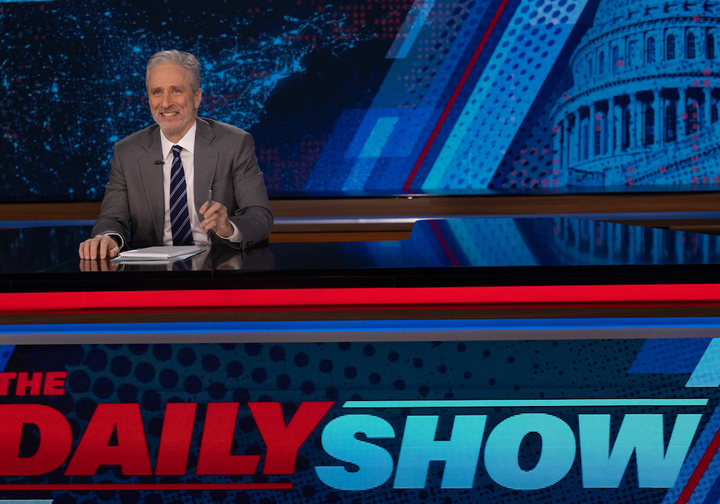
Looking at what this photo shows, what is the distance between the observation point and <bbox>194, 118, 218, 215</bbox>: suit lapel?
7.18 feet

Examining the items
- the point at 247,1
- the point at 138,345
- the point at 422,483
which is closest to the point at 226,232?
the point at 138,345

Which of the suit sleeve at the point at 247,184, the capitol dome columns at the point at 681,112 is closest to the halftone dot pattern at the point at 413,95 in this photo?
the capitol dome columns at the point at 681,112

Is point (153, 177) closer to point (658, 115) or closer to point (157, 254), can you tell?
point (157, 254)

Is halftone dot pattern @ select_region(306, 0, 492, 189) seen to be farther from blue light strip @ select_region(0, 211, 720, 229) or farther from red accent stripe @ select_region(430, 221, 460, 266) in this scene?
red accent stripe @ select_region(430, 221, 460, 266)

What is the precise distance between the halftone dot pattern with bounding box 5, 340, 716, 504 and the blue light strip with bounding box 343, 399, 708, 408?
12 millimetres

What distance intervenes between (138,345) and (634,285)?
3.66ft

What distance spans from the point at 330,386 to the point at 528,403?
0.46 metres

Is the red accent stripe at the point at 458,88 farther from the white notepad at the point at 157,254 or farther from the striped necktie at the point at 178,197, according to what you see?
the white notepad at the point at 157,254

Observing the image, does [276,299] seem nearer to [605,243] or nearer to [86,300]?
[86,300]

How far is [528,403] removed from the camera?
1567 millimetres

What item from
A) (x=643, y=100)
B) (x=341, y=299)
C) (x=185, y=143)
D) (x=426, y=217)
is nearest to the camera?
(x=341, y=299)

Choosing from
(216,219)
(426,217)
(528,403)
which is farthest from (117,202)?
(426,217)

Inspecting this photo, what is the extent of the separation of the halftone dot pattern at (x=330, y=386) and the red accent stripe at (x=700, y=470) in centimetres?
6

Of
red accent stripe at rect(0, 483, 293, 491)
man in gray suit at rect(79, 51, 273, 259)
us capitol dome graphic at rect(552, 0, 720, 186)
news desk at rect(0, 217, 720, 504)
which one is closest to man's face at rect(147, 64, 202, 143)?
man in gray suit at rect(79, 51, 273, 259)
